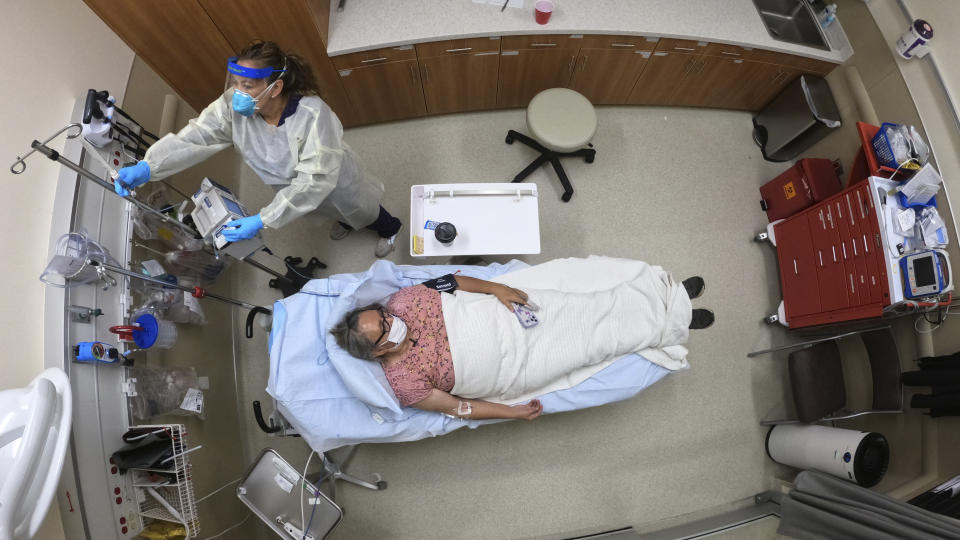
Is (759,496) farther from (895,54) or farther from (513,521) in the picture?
(895,54)

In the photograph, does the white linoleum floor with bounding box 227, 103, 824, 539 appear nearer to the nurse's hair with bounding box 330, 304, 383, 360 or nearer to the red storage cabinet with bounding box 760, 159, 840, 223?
the red storage cabinet with bounding box 760, 159, 840, 223

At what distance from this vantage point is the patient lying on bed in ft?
6.16

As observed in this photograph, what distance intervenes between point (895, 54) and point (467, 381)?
9.56 ft

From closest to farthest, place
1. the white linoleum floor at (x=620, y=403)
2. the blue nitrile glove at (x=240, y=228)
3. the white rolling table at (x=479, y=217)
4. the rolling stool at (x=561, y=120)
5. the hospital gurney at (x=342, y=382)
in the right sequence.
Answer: the blue nitrile glove at (x=240, y=228) < the hospital gurney at (x=342, y=382) < the white rolling table at (x=479, y=217) < the white linoleum floor at (x=620, y=403) < the rolling stool at (x=561, y=120)

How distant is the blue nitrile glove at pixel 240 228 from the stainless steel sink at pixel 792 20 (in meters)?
3.14

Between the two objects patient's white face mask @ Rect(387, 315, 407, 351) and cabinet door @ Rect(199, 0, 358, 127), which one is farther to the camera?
cabinet door @ Rect(199, 0, 358, 127)

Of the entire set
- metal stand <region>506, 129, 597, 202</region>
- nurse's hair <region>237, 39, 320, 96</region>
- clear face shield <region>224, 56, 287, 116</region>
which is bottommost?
clear face shield <region>224, 56, 287, 116</region>

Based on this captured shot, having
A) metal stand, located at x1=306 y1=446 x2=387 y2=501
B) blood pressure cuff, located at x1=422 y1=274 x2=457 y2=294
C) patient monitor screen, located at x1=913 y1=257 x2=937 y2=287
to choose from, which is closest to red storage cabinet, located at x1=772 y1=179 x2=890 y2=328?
patient monitor screen, located at x1=913 y1=257 x2=937 y2=287

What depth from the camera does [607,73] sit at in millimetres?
2865

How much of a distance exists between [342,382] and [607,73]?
2429 millimetres

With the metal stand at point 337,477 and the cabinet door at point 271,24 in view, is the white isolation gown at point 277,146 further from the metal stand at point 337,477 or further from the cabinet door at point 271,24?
the metal stand at point 337,477

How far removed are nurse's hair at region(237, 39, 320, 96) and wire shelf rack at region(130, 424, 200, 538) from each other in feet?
4.38

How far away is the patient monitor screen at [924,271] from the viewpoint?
191 centimetres

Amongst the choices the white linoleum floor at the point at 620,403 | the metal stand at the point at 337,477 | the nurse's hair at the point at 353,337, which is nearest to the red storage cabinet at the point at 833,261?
the white linoleum floor at the point at 620,403
